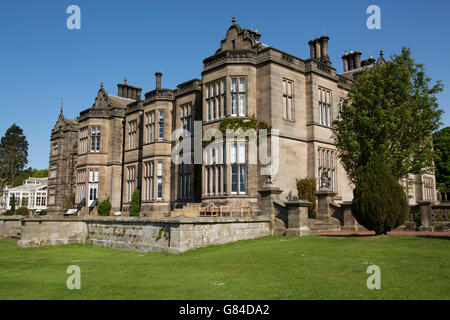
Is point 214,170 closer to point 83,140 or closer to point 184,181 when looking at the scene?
point 184,181

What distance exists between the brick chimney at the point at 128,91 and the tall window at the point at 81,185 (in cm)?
999

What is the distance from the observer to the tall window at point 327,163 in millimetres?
26609

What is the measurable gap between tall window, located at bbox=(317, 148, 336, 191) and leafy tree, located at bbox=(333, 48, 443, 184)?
15.7 feet

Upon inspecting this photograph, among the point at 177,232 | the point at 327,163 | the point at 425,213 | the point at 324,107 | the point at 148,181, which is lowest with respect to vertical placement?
the point at 177,232

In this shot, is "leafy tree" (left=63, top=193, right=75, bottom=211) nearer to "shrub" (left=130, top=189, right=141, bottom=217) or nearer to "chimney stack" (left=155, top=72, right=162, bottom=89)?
"shrub" (left=130, top=189, right=141, bottom=217)

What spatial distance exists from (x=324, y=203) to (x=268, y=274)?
12.5 metres

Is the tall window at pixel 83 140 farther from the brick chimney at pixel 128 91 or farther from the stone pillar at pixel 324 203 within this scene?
the stone pillar at pixel 324 203

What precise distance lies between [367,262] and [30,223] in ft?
58.9

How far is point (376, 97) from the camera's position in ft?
68.1

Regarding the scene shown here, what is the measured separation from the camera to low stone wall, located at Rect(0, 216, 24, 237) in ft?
87.9

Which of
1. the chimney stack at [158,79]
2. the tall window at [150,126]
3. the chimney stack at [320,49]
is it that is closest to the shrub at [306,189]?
the chimney stack at [320,49]

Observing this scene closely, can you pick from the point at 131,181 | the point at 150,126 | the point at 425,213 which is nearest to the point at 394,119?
the point at 425,213

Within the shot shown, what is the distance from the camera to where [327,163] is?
27141mm

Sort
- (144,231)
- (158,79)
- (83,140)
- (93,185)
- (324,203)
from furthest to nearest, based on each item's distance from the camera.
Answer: (83,140) < (93,185) < (158,79) < (324,203) < (144,231)
